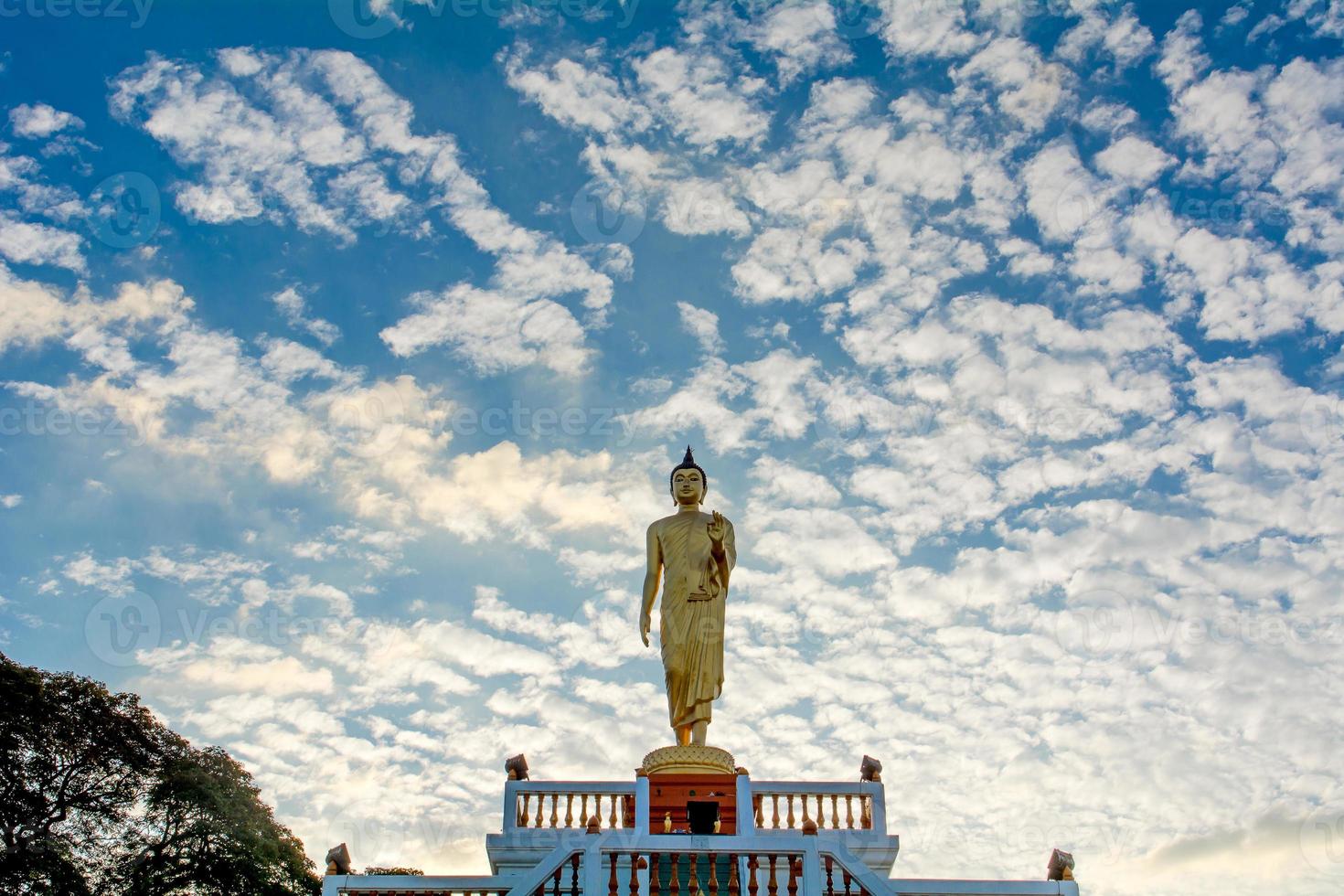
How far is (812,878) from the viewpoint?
408 inches

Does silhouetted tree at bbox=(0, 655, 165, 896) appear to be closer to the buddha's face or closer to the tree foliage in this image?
the tree foliage

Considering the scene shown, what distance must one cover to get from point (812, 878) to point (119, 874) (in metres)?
17.7

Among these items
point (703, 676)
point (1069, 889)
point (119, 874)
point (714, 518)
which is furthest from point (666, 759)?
point (119, 874)

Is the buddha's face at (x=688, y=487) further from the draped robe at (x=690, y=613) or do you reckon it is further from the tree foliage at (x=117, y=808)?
the tree foliage at (x=117, y=808)

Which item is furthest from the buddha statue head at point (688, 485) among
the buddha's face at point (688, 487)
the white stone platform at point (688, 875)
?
the white stone platform at point (688, 875)

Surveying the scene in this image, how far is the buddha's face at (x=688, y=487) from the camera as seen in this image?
19.8 metres

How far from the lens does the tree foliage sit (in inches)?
866

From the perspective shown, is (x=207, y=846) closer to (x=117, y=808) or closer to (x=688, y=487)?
(x=117, y=808)

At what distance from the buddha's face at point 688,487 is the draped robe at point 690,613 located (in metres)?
0.31

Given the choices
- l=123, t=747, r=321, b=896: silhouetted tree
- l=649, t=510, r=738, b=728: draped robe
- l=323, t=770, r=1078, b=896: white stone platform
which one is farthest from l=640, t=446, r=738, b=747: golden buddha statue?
l=123, t=747, r=321, b=896: silhouetted tree

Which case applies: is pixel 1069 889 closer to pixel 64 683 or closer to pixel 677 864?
pixel 677 864

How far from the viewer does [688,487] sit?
19.8 m

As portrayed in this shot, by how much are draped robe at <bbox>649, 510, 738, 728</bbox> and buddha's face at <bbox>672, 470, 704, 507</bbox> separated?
31 centimetres

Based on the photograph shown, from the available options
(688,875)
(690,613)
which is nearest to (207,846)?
(690,613)
